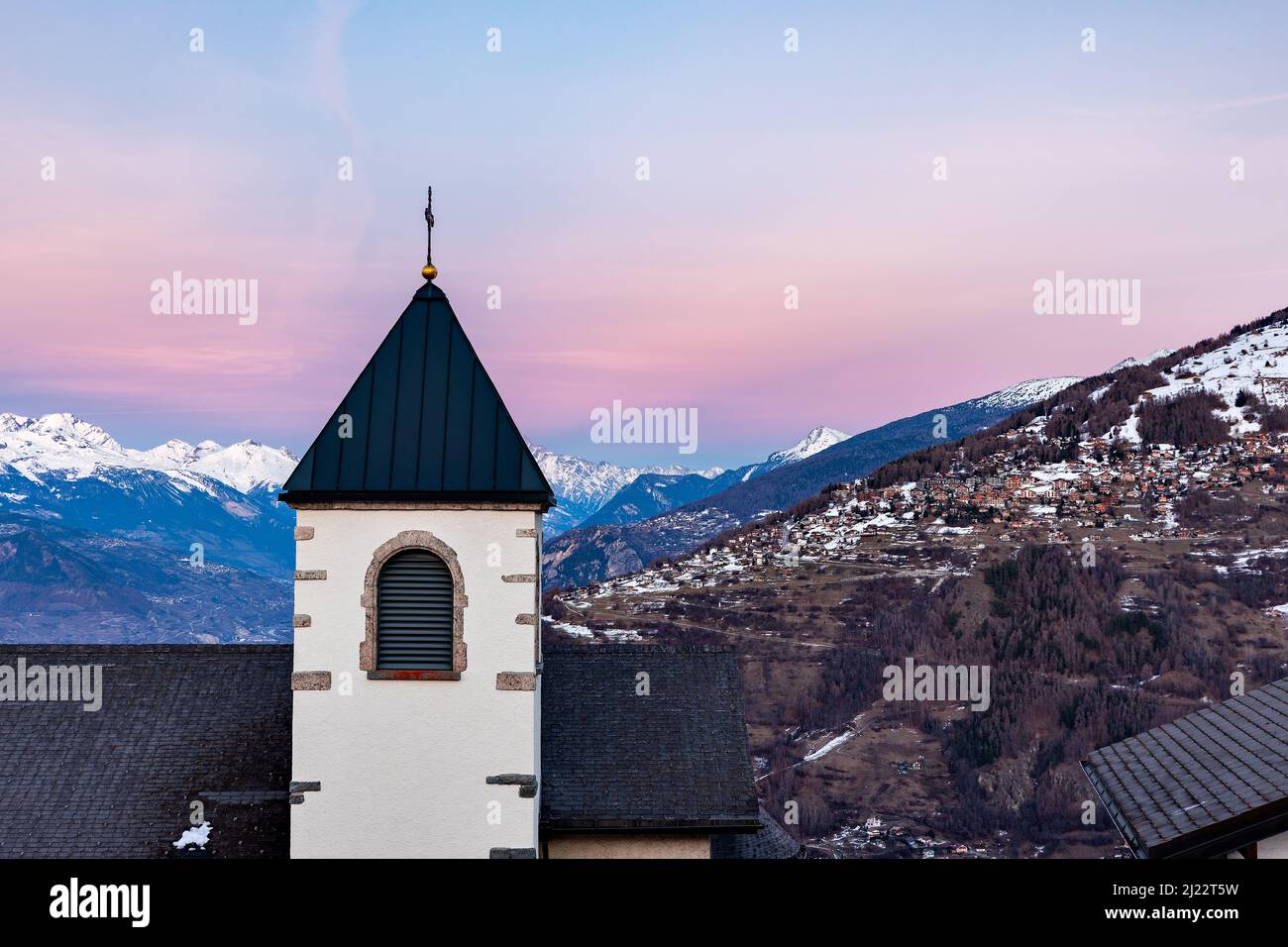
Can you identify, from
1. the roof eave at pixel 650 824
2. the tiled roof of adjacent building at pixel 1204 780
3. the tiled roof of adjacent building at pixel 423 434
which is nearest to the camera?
the tiled roof of adjacent building at pixel 1204 780

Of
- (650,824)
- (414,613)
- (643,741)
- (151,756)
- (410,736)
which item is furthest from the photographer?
(643,741)

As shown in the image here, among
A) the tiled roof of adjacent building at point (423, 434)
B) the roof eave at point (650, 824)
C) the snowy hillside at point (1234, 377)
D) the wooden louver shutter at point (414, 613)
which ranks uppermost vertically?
the snowy hillside at point (1234, 377)

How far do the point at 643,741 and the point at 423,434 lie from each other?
22.2ft

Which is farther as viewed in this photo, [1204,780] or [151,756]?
[151,756]

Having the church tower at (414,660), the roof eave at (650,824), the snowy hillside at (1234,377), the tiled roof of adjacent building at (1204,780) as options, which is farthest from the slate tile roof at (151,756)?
the snowy hillside at (1234,377)

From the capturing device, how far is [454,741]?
17.0 m

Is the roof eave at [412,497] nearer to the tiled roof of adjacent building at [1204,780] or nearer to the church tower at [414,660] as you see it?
the church tower at [414,660]

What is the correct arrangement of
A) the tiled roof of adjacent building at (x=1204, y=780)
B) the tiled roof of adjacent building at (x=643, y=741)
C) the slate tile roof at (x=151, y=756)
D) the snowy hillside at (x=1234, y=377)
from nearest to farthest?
the tiled roof of adjacent building at (x=1204, y=780) < the slate tile roof at (x=151, y=756) < the tiled roof of adjacent building at (x=643, y=741) < the snowy hillside at (x=1234, y=377)

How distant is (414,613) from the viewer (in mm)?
17219

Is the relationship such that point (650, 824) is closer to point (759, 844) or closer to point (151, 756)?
point (759, 844)

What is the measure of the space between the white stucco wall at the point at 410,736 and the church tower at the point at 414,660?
0.02 m

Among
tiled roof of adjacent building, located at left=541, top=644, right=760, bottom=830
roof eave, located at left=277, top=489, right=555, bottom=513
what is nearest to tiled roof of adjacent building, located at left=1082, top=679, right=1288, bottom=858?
tiled roof of adjacent building, located at left=541, top=644, right=760, bottom=830

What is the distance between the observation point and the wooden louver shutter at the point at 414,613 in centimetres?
1716

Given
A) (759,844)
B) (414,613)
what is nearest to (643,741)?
(759,844)
